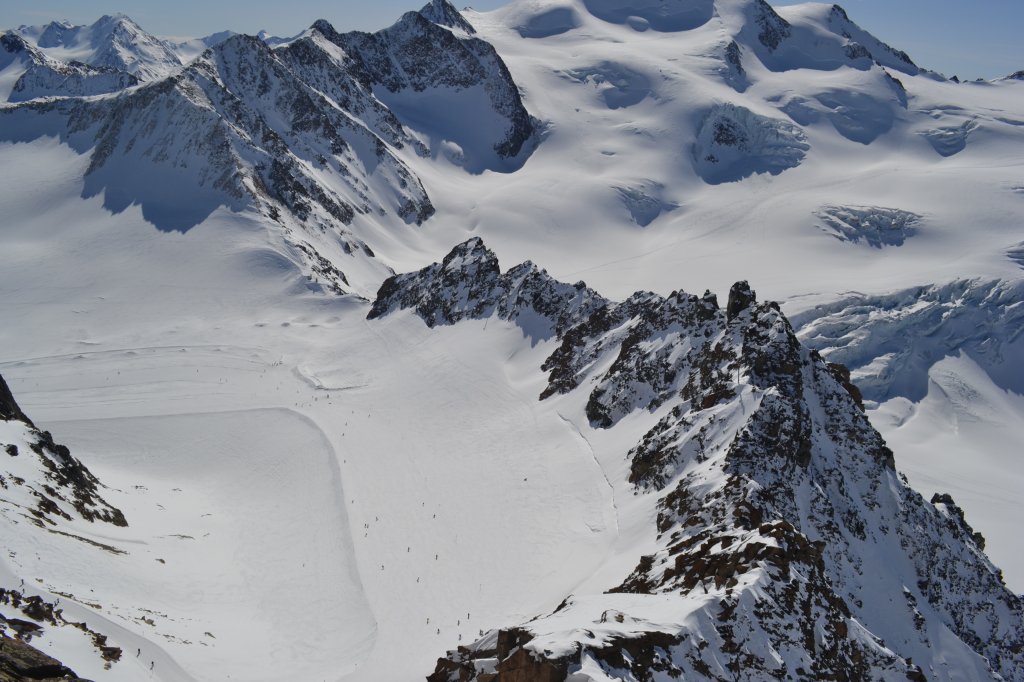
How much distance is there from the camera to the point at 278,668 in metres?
31.1

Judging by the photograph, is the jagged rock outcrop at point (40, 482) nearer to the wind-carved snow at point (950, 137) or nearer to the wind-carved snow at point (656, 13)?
the wind-carved snow at point (950, 137)

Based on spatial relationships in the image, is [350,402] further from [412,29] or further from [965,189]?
[412,29]

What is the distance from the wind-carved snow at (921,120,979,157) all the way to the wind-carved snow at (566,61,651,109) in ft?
170

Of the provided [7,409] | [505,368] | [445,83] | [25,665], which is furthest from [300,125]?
[25,665]

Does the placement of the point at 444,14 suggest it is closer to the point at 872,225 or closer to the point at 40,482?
the point at 872,225

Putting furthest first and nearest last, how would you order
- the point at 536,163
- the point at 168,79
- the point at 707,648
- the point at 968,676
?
the point at 536,163
the point at 168,79
the point at 968,676
the point at 707,648

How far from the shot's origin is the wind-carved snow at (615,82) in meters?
159

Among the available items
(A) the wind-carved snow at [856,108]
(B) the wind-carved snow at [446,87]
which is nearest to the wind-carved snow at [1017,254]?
(A) the wind-carved snow at [856,108]

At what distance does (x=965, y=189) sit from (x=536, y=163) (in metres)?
67.8

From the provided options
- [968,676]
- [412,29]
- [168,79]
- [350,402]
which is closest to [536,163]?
[412,29]

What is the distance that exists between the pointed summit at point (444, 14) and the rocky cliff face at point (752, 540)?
128993 mm

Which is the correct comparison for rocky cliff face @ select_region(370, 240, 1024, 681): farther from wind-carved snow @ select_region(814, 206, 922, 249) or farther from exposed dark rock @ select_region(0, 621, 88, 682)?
wind-carved snow @ select_region(814, 206, 922, 249)

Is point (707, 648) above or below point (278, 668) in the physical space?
above

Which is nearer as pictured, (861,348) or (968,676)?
(968,676)
